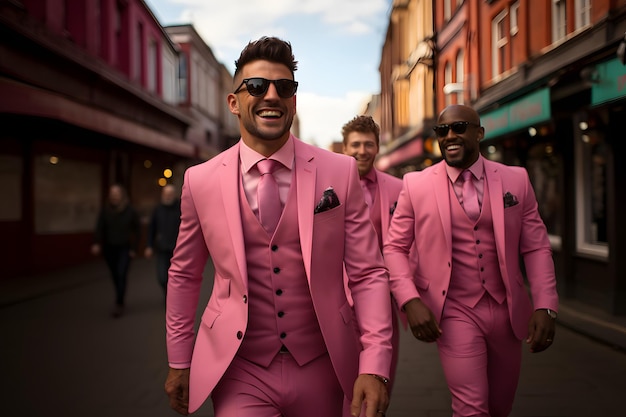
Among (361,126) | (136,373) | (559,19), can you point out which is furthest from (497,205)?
(559,19)

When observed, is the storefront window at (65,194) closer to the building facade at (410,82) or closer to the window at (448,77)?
the building facade at (410,82)

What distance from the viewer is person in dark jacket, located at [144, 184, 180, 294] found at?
8797 millimetres

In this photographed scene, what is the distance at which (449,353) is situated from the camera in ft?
10.0

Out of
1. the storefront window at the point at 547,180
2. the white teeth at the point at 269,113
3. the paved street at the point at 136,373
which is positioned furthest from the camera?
the storefront window at the point at 547,180

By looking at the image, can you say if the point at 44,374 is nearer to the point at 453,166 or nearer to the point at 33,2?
the point at 453,166

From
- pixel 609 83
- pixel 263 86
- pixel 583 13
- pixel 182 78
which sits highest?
pixel 182 78

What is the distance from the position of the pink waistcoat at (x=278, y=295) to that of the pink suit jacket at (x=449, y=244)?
1.06 m

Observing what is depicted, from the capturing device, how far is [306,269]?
2090mm

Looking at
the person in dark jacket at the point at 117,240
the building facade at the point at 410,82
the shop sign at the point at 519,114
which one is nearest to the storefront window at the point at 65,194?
the person in dark jacket at the point at 117,240

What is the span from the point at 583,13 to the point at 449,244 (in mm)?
7185

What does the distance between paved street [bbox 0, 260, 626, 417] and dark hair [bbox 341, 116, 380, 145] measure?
2115 mm

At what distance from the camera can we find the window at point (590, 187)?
360 inches

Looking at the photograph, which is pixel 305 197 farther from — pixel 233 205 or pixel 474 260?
pixel 474 260

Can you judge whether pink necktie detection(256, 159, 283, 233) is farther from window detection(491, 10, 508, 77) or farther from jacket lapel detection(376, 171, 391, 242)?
window detection(491, 10, 508, 77)
